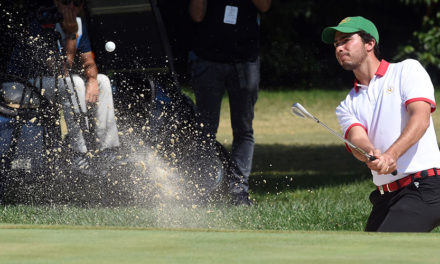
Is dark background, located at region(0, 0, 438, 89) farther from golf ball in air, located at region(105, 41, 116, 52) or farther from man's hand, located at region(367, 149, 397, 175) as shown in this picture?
man's hand, located at region(367, 149, 397, 175)

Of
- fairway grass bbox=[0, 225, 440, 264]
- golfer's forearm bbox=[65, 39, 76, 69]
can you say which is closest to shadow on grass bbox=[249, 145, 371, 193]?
golfer's forearm bbox=[65, 39, 76, 69]

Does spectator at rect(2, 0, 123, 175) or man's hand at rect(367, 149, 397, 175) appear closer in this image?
man's hand at rect(367, 149, 397, 175)

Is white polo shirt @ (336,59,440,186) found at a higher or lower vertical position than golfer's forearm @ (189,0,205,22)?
lower

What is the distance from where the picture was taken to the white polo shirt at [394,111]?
4355 mm

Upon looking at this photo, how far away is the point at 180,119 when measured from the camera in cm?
650

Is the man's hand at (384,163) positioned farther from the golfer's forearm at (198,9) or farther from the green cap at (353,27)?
the golfer's forearm at (198,9)

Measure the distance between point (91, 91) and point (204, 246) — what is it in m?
3.52

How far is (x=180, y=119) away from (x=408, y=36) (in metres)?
18.2

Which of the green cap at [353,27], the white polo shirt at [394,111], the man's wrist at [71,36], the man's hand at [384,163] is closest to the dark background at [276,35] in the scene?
the man's wrist at [71,36]

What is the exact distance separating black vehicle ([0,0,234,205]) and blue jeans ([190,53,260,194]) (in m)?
0.09

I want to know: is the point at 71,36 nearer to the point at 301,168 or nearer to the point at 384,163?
the point at 384,163

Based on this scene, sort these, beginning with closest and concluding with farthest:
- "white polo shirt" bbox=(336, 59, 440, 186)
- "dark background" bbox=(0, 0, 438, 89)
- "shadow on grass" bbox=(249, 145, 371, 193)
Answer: "white polo shirt" bbox=(336, 59, 440, 186)
"dark background" bbox=(0, 0, 438, 89)
"shadow on grass" bbox=(249, 145, 371, 193)

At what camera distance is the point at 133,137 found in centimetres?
640

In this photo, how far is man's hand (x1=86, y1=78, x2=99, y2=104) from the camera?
6273mm
